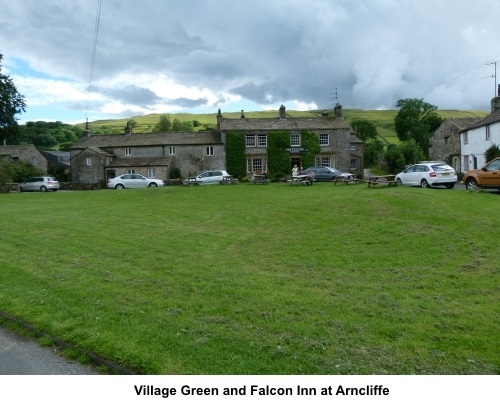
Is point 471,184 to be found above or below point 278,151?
below

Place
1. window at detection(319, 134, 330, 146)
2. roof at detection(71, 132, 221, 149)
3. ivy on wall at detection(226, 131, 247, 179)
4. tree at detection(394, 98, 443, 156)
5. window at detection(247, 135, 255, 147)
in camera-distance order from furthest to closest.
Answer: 1. tree at detection(394, 98, 443, 156)
2. roof at detection(71, 132, 221, 149)
3. window at detection(319, 134, 330, 146)
4. window at detection(247, 135, 255, 147)
5. ivy on wall at detection(226, 131, 247, 179)

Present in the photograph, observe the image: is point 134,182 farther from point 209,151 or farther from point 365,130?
point 365,130

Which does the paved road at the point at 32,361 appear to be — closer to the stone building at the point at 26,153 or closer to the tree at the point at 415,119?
the stone building at the point at 26,153

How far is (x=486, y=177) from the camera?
2138cm

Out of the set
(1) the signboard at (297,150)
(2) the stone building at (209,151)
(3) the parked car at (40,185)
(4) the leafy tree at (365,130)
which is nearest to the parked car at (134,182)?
(3) the parked car at (40,185)

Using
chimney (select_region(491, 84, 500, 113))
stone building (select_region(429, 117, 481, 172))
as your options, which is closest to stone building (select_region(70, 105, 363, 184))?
stone building (select_region(429, 117, 481, 172))

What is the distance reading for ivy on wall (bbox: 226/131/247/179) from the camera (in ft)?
177

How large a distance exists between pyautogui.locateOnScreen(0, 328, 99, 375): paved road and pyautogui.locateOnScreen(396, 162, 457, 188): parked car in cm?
2403

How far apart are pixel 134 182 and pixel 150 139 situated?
16.3m

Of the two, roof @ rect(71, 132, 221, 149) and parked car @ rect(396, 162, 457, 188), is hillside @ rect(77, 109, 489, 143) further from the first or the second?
parked car @ rect(396, 162, 457, 188)

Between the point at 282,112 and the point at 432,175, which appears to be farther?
the point at 282,112

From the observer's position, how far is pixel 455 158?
5041cm

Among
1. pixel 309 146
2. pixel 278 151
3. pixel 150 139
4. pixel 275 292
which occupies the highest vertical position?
pixel 150 139

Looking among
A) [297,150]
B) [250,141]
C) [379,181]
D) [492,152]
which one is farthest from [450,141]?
[379,181]
